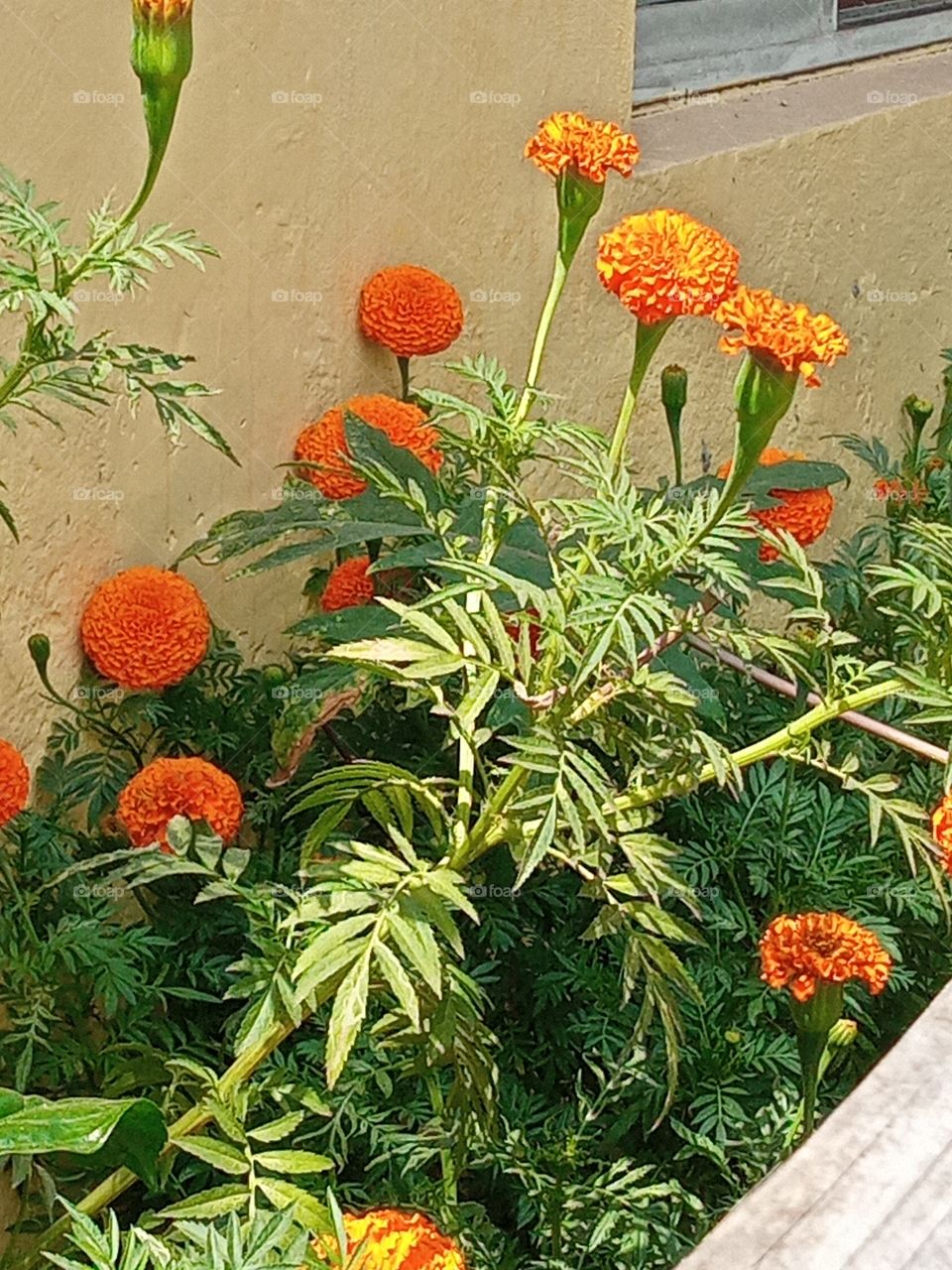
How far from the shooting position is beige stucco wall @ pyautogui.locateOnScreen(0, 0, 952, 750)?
1484 millimetres

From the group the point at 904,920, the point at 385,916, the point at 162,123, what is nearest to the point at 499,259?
the point at 904,920

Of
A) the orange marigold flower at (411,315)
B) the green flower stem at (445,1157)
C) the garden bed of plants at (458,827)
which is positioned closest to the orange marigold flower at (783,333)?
the garden bed of plants at (458,827)

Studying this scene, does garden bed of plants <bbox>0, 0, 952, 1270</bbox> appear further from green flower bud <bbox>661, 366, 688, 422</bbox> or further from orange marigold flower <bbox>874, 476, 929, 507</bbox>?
orange marigold flower <bbox>874, 476, 929, 507</bbox>

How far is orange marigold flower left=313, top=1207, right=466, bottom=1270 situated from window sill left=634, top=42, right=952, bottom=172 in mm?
1689

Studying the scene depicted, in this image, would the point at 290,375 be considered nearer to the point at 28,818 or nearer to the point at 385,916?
the point at 28,818

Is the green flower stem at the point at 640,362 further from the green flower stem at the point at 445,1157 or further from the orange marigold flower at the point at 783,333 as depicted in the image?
the green flower stem at the point at 445,1157

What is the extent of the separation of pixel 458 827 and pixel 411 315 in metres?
0.75

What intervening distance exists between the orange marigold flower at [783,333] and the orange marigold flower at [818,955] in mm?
460

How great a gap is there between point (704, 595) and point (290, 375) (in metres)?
0.55

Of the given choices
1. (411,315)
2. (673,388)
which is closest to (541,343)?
(673,388)

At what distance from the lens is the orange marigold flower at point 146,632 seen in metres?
1.49

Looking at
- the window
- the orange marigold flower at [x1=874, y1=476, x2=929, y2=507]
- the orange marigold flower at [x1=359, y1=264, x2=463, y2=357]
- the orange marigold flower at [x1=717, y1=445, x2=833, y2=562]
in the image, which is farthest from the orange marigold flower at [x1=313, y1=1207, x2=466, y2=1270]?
the window

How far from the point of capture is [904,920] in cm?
171

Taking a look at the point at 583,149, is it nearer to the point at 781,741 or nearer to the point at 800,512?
the point at 781,741
